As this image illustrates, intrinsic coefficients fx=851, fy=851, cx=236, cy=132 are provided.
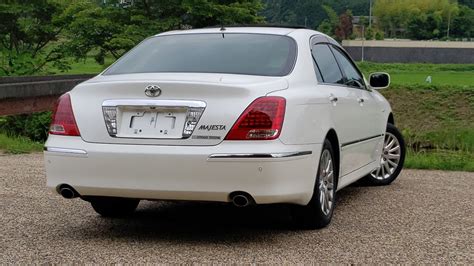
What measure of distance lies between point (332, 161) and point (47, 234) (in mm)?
2132

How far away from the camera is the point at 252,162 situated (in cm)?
527

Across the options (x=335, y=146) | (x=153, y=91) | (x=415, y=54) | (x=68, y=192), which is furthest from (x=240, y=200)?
(x=415, y=54)

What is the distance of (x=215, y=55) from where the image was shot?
620cm

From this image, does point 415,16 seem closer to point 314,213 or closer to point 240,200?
point 314,213

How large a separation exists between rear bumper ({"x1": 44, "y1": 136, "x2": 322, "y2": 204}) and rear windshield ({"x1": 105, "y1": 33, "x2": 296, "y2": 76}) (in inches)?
30.6

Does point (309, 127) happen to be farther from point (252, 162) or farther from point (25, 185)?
point (25, 185)

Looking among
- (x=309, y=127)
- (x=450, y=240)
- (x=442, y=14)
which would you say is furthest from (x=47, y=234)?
(x=442, y=14)

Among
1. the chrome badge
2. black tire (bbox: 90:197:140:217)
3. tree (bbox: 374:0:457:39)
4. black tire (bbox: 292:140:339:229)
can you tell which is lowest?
tree (bbox: 374:0:457:39)

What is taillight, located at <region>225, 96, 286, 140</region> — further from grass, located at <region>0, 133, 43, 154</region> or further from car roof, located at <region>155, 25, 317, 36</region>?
grass, located at <region>0, 133, 43, 154</region>

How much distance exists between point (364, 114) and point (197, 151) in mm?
2522

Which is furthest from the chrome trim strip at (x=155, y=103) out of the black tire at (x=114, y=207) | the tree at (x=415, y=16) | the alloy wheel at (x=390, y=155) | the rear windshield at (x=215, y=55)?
the tree at (x=415, y=16)

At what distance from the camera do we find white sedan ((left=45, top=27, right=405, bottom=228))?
5328mm

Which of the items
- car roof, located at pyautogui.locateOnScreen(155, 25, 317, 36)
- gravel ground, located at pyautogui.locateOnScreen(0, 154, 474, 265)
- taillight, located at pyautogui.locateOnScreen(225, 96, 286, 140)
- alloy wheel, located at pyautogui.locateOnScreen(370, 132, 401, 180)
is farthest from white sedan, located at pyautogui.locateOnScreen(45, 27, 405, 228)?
alloy wheel, located at pyautogui.locateOnScreen(370, 132, 401, 180)

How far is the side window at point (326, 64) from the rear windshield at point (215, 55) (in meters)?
0.35
